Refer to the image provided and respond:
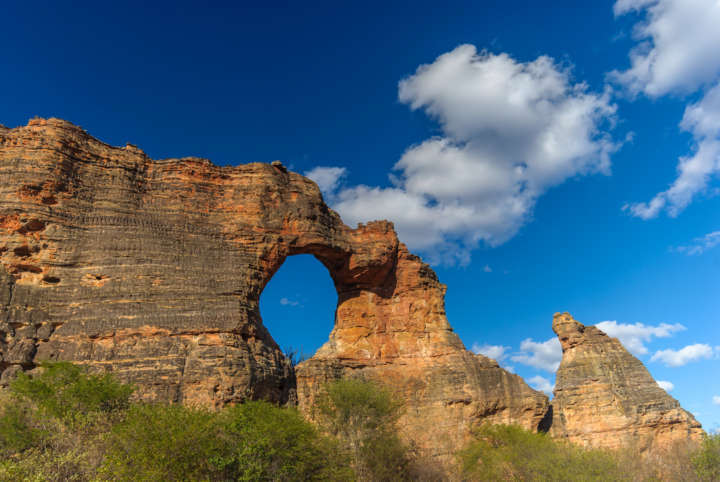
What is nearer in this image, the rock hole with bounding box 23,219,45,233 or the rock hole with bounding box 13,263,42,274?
the rock hole with bounding box 13,263,42,274

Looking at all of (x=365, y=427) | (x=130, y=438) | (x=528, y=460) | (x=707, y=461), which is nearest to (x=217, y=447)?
(x=130, y=438)

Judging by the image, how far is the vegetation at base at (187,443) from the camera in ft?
50.5

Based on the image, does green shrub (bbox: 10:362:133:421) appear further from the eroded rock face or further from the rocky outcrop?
the rocky outcrop

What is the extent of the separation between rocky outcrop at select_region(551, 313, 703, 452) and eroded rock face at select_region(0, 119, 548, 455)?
694 cm

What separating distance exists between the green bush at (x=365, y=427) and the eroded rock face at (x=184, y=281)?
5.39 ft

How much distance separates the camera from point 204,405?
20.3 m

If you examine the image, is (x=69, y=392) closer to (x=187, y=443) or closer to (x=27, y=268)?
(x=187, y=443)

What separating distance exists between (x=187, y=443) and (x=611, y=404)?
30119 millimetres

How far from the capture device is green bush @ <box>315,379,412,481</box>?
2452 centimetres

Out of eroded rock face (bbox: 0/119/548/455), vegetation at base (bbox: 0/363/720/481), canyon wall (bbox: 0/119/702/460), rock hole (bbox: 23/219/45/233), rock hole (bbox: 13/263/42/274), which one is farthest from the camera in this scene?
rock hole (bbox: 23/219/45/233)

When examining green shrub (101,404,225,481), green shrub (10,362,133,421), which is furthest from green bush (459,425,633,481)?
green shrub (10,362,133,421)

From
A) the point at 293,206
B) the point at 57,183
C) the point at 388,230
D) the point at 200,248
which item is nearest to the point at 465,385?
the point at 388,230

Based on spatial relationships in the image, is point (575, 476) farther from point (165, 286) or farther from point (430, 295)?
point (165, 286)

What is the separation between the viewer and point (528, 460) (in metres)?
25.7
